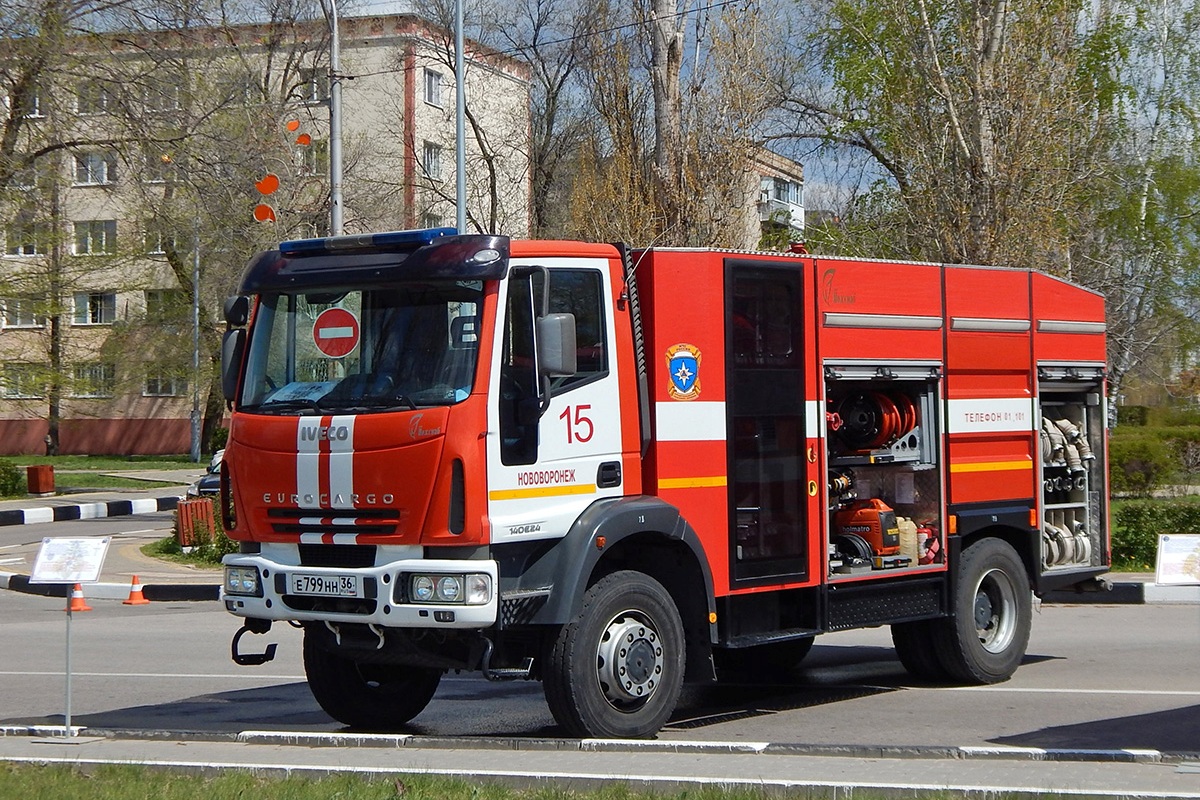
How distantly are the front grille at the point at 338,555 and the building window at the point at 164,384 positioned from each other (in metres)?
39.5

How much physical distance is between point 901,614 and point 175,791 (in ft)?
17.3

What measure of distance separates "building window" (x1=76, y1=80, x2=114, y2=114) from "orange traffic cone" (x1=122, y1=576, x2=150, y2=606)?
13.1m

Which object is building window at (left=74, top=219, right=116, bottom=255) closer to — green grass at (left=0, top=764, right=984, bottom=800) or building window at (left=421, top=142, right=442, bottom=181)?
building window at (left=421, top=142, right=442, bottom=181)

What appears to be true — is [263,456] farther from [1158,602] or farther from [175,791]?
[1158,602]

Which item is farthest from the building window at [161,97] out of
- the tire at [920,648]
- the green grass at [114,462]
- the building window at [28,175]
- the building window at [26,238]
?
the tire at [920,648]

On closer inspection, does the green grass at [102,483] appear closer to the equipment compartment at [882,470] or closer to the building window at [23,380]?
the building window at [23,380]

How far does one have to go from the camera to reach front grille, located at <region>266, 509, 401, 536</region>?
7.81 meters

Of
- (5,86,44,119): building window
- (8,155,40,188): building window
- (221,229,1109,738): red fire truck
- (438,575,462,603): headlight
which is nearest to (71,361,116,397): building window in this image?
(8,155,40,188): building window

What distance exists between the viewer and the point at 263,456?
826 centimetres

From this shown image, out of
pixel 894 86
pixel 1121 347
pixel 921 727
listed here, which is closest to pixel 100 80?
pixel 894 86

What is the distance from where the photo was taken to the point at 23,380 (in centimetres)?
3056

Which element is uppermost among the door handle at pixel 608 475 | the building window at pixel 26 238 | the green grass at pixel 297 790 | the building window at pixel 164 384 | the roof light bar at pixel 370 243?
the building window at pixel 26 238

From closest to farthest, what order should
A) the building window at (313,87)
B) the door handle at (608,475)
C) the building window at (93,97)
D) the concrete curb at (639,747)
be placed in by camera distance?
the concrete curb at (639,747), the door handle at (608,475), the building window at (93,97), the building window at (313,87)

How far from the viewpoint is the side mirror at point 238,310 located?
28.4 ft
